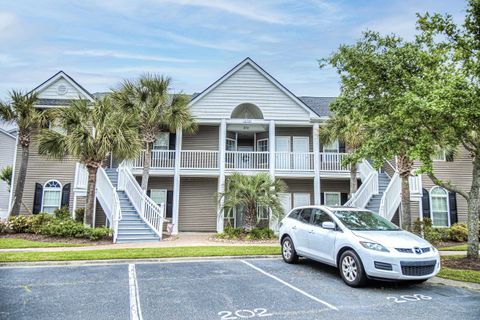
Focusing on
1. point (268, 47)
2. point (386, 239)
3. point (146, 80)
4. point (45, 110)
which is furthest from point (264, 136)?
point (386, 239)

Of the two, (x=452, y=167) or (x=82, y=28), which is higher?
(x=82, y=28)

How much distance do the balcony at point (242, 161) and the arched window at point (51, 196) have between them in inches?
190

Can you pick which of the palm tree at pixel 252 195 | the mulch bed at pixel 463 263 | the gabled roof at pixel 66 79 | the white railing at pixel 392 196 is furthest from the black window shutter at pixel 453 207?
the gabled roof at pixel 66 79

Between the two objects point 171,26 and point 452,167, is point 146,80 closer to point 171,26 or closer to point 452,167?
point 171,26

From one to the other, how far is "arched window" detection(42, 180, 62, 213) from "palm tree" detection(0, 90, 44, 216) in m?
1.95

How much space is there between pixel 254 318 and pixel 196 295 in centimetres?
157

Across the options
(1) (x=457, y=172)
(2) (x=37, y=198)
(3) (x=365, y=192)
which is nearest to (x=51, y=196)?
(2) (x=37, y=198)

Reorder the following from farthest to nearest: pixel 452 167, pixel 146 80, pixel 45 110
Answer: pixel 452 167 < pixel 45 110 < pixel 146 80

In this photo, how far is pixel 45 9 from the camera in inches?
415

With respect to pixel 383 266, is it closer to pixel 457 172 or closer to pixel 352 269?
pixel 352 269

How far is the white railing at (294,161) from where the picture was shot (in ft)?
57.6

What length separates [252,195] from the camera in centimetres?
1434

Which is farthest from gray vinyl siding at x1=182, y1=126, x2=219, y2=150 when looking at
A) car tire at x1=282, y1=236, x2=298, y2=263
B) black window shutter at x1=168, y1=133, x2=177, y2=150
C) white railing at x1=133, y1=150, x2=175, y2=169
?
car tire at x1=282, y1=236, x2=298, y2=263

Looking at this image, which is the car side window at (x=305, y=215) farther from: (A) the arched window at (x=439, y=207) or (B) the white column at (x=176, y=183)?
(A) the arched window at (x=439, y=207)
